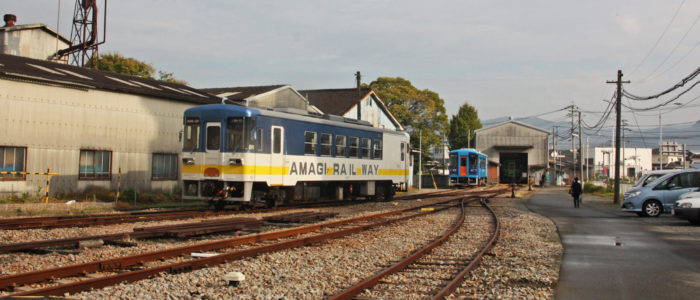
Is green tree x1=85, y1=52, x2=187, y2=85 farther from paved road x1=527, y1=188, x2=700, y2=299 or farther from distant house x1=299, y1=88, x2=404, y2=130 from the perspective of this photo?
paved road x1=527, y1=188, x2=700, y2=299

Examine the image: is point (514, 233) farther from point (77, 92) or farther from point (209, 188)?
point (77, 92)

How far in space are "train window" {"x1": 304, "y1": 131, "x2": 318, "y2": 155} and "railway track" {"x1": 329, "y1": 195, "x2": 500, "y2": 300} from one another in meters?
7.77

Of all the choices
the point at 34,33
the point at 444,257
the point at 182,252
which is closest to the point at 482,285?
the point at 444,257

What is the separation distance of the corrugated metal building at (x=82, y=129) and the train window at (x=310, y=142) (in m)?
7.33

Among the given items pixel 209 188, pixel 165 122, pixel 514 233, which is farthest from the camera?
pixel 165 122

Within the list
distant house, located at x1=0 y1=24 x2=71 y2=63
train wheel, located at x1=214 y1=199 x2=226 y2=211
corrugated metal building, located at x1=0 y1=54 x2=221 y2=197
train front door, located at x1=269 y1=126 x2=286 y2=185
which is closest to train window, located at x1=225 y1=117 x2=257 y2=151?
train front door, located at x1=269 y1=126 x2=286 y2=185

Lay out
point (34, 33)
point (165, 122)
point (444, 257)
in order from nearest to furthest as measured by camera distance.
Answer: point (444, 257) → point (165, 122) → point (34, 33)

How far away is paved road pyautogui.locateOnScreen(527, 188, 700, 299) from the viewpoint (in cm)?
709

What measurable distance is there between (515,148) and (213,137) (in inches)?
2112

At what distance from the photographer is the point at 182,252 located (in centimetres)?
834

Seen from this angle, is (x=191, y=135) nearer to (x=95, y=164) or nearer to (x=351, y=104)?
(x=95, y=164)

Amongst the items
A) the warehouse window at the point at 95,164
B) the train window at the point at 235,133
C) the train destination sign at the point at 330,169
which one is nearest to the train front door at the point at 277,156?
the train destination sign at the point at 330,169

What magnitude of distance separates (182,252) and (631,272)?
21.1ft

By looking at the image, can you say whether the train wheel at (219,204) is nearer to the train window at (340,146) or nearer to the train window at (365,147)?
the train window at (340,146)
